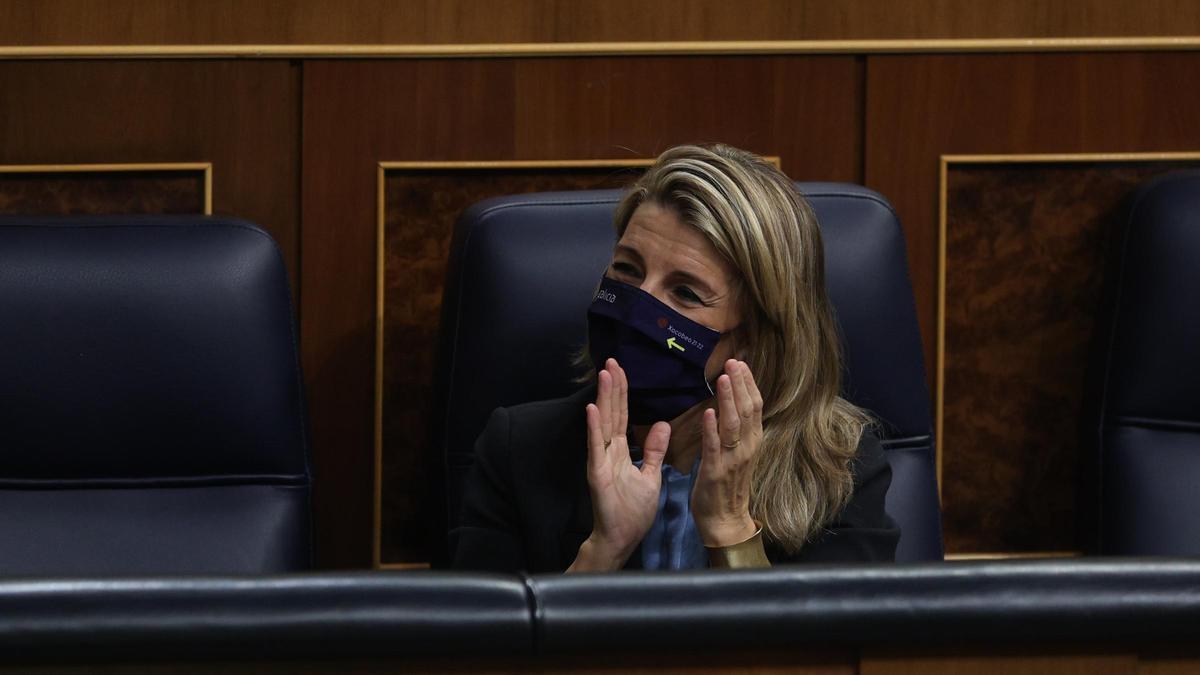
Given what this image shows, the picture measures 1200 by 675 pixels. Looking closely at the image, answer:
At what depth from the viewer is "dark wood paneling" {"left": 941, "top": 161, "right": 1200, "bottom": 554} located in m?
1.80

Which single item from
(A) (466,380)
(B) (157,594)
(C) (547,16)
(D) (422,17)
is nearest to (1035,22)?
(C) (547,16)

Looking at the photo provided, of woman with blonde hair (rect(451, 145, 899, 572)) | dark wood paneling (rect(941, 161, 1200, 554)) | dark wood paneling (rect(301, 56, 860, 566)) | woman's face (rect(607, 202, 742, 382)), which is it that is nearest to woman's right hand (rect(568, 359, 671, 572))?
woman with blonde hair (rect(451, 145, 899, 572))

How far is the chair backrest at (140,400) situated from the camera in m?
1.39

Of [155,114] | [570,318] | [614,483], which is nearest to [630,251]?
[570,318]

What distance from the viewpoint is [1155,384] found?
5.04ft

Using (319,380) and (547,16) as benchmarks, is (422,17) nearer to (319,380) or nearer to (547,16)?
(547,16)

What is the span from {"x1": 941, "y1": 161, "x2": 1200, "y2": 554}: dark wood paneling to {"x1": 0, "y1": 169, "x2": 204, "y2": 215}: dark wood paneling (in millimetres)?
1002

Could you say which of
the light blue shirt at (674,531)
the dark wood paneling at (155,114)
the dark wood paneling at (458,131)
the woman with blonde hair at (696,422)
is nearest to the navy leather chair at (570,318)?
the woman with blonde hair at (696,422)

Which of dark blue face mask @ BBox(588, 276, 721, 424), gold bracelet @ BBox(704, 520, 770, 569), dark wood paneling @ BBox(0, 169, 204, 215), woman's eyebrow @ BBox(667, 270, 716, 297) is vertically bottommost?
gold bracelet @ BBox(704, 520, 770, 569)

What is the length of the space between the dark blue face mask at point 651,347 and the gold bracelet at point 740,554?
141 mm

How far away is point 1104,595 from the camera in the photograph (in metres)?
0.63

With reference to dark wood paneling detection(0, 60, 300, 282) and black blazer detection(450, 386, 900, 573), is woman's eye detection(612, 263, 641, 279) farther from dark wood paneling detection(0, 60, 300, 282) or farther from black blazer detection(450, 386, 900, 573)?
dark wood paneling detection(0, 60, 300, 282)

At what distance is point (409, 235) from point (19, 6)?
57cm

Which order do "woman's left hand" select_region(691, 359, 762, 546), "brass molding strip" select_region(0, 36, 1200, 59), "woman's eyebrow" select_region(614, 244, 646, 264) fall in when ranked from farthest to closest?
"brass molding strip" select_region(0, 36, 1200, 59) → "woman's eyebrow" select_region(614, 244, 646, 264) → "woman's left hand" select_region(691, 359, 762, 546)
